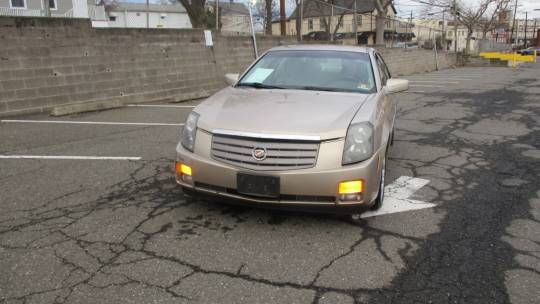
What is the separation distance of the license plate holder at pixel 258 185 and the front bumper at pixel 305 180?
0.03 m

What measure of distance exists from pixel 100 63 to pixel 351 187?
8.19 meters

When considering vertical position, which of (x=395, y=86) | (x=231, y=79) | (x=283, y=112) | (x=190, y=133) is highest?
(x=231, y=79)

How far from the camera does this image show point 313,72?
15.6 ft

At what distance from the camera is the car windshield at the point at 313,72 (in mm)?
4543

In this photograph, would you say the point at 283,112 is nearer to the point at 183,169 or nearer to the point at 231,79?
the point at 183,169

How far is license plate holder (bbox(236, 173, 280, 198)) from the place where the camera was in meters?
3.26

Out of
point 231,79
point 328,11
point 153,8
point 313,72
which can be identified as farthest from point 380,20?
point 153,8

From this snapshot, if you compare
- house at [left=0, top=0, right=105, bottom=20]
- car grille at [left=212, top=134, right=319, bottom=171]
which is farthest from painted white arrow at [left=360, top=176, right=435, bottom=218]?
house at [left=0, top=0, right=105, bottom=20]

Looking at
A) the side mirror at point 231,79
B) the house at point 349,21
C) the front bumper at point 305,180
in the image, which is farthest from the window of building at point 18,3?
the front bumper at point 305,180

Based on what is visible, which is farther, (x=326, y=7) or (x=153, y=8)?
(x=153, y=8)

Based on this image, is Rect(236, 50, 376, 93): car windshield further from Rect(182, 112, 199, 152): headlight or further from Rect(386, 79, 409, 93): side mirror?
Rect(182, 112, 199, 152): headlight

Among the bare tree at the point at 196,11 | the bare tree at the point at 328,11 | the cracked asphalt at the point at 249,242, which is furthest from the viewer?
the bare tree at the point at 328,11

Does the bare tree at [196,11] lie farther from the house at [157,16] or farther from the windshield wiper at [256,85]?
the house at [157,16]

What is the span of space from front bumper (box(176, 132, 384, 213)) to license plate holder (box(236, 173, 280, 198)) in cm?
3
